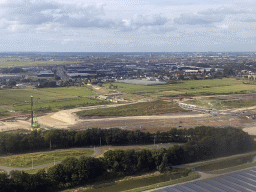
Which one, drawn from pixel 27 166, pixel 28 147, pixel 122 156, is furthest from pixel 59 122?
pixel 122 156

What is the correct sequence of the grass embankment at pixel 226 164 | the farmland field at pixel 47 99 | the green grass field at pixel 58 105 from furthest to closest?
the farmland field at pixel 47 99
the green grass field at pixel 58 105
the grass embankment at pixel 226 164

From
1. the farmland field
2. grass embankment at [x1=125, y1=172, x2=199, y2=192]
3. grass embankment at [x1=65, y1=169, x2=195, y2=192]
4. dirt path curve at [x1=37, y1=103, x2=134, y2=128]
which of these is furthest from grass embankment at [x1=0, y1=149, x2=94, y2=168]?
the farmland field

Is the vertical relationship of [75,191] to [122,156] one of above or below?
below

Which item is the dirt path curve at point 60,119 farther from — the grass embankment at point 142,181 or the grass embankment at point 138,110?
the grass embankment at point 142,181

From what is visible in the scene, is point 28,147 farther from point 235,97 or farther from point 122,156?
point 235,97

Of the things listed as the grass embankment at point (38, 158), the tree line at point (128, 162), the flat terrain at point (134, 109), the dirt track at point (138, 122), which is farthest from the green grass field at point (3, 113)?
the tree line at point (128, 162)

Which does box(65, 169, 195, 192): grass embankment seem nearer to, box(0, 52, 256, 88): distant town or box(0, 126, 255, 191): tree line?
box(0, 126, 255, 191): tree line

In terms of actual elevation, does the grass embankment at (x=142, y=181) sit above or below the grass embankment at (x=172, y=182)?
below
